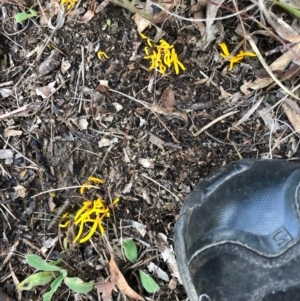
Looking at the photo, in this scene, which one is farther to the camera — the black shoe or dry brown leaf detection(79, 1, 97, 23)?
dry brown leaf detection(79, 1, 97, 23)

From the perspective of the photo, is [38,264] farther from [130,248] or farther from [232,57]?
[232,57]

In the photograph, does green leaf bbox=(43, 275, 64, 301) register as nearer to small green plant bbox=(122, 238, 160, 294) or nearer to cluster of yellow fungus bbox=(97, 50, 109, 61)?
small green plant bbox=(122, 238, 160, 294)

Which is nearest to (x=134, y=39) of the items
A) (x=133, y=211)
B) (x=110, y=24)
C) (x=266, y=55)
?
(x=110, y=24)

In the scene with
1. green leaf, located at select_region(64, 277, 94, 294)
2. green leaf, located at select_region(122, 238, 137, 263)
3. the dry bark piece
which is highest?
the dry bark piece

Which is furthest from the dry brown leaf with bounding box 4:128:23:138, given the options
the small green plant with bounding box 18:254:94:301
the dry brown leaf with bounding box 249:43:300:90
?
the dry brown leaf with bounding box 249:43:300:90

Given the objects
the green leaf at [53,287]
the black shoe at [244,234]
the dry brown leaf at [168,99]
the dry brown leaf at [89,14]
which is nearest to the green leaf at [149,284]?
the black shoe at [244,234]

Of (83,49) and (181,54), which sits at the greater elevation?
(181,54)

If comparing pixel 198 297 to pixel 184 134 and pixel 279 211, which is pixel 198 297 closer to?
pixel 279 211

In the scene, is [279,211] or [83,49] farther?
[83,49]
